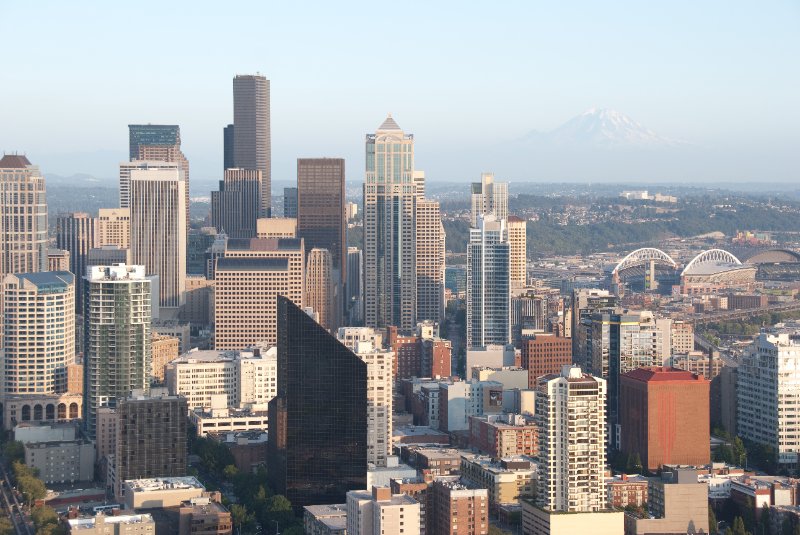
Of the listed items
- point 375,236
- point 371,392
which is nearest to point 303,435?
point 371,392

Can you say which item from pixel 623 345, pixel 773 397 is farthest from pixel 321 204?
pixel 773 397

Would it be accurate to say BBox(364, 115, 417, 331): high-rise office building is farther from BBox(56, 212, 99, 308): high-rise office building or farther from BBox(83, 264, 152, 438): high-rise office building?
BBox(83, 264, 152, 438): high-rise office building

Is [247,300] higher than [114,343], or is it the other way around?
[247,300]

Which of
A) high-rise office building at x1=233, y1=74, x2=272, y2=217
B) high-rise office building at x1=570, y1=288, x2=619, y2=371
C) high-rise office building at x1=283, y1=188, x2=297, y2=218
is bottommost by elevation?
high-rise office building at x1=570, y1=288, x2=619, y2=371

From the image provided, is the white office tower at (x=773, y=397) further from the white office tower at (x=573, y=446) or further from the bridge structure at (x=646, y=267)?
the bridge structure at (x=646, y=267)

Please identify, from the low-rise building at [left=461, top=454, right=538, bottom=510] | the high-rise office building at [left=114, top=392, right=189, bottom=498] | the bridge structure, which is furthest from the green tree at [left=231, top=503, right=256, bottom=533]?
the bridge structure

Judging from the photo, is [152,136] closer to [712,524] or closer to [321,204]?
[321,204]

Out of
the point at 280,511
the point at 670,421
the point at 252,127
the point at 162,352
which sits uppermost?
the point at 252,127
